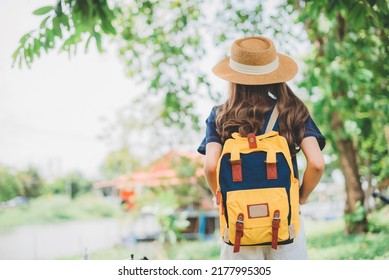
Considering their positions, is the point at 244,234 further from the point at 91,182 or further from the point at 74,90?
the point at 91,182

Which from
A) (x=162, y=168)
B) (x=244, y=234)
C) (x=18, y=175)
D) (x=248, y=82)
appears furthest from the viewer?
(x=162, y=168)

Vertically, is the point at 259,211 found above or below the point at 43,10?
below

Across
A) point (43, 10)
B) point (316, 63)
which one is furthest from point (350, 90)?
point (43, 10)

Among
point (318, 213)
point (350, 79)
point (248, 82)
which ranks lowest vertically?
point (318, 213)

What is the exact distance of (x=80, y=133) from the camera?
6652 mm

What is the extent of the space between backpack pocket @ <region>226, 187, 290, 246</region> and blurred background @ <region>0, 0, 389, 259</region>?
2.76ft

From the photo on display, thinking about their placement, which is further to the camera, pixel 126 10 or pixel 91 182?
pixel 91 182

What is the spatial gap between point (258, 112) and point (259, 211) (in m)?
0.37

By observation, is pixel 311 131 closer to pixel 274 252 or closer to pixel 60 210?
pixel 274 252

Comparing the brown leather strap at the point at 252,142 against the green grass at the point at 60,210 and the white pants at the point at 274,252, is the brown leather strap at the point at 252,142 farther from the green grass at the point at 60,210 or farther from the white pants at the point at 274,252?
the green grass at the point at 60,210

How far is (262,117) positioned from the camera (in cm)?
188

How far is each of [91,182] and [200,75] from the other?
24.5 ft

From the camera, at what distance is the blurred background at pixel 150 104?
3.04m
